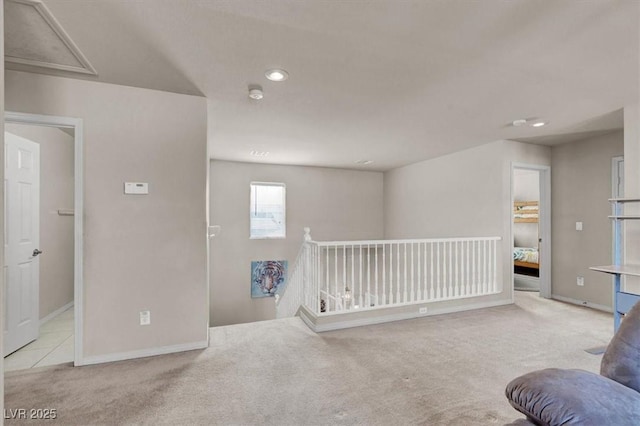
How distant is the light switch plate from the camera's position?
2653 millimetres

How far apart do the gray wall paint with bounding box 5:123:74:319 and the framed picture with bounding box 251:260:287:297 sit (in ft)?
9.97

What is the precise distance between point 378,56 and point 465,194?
3.55 meters

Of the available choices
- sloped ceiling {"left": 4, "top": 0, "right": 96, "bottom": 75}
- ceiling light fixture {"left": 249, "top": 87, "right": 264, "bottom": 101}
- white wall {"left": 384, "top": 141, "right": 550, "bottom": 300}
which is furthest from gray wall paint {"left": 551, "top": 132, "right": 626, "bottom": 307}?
sloped ceiling {"left": 4, "top": 0, "right": 96, "bottom": 75}

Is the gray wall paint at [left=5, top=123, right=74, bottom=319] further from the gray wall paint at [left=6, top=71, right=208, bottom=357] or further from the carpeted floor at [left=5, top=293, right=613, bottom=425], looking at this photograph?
the carpeted floor at [left=5, top=293, right=613, bottom=425]

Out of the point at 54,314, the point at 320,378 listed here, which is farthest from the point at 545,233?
the point at 54,314

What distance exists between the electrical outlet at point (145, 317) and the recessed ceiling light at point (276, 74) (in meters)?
2.30

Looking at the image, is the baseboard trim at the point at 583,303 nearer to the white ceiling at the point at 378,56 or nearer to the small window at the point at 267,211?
the white ceiling at the point at 378,56

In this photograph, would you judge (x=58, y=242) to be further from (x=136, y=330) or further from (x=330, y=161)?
(x=330, y=161)

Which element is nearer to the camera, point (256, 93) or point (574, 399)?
point (574, 399)

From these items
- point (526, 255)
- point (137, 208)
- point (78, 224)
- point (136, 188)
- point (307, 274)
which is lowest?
point (526, 255)

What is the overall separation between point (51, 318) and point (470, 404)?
4.65m

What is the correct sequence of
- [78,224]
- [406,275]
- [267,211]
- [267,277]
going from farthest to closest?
[267,211]
[267,277]
[406,275]
[78,224]

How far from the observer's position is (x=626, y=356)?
45.7 inches

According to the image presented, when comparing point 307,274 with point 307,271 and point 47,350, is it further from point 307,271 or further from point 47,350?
point 47,350
